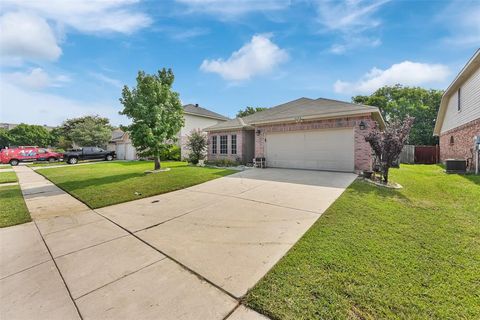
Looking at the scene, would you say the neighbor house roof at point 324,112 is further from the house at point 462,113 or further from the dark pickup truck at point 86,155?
the dark pickup truck at point 86,155

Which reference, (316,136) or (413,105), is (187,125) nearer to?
(316,136)

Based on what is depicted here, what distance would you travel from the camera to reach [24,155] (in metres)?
21.3

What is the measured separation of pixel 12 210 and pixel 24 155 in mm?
23259

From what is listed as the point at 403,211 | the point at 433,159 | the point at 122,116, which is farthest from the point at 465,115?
the point at 122,116

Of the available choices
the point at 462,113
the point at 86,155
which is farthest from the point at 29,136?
the point at 462,113

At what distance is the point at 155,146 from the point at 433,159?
72.3 feet

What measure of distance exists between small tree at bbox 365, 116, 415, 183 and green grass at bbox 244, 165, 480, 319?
2779mm

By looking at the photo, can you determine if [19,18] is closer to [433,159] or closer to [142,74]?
[142,74]

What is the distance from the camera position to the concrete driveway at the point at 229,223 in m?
2.67

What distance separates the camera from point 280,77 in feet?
46.3

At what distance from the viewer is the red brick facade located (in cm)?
1027

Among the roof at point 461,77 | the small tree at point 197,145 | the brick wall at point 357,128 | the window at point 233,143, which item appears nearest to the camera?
the brick wall at point 357,128

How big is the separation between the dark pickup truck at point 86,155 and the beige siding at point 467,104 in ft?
98.2

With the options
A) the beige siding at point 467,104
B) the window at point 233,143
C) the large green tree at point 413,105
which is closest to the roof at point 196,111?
the window at point 233,143
